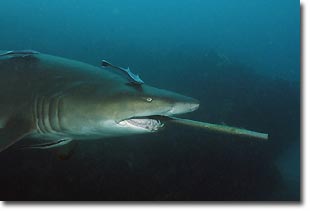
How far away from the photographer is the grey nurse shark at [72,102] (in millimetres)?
2645

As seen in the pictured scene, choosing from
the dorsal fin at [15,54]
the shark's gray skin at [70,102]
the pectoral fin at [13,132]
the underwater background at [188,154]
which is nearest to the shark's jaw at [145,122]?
the shark's gray skin at [70,102]

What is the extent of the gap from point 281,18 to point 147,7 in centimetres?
7862

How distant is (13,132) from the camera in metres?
2.79

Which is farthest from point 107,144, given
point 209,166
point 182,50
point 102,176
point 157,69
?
point 182,50

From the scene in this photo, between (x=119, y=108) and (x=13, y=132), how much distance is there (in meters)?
1.04

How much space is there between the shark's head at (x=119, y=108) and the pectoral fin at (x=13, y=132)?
0.34 meters

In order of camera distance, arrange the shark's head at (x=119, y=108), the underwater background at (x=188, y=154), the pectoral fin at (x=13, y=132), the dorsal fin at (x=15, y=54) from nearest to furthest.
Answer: the shark's head at (x=119, y=108) < the pectoral fin at (x=13, y=132) < the dorsal fin at (x=15, y=54) < the underwater background at (x=188, y=154)

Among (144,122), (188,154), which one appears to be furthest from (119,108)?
(188,154)

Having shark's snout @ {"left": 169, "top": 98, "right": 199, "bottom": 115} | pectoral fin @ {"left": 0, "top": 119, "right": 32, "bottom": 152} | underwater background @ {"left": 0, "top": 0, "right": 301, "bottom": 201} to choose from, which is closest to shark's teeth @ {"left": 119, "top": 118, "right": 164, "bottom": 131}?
shark's snout @ {"left": 169, "top": 98, "right": 199, "bottom": 115}

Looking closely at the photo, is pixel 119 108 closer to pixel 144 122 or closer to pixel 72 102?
pixel 144 122

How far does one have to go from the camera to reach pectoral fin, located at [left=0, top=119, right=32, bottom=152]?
273cm

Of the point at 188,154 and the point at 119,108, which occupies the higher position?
the point at 119,108

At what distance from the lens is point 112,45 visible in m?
24.4

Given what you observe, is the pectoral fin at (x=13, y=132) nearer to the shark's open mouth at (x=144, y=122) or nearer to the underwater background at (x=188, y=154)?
the shark's open mouth at (x=144, y=122)
